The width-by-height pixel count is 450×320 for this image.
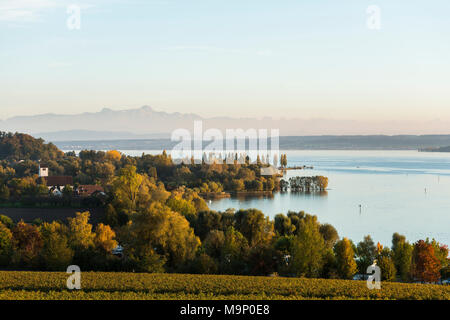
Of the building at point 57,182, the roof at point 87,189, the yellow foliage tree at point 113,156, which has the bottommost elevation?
the roof at point 87,189

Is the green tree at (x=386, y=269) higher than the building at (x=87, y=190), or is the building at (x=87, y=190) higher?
the building at (x=87, y=190)

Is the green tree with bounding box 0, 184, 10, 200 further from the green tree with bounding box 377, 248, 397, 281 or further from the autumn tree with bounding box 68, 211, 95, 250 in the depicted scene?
the green tree with bounding box 377, 248, 397, 281

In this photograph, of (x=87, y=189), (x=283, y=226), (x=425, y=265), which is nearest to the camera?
(x=425, y=265)

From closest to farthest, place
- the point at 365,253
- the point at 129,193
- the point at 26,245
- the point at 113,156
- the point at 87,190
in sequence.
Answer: the point at 365,253 < the point at 26,245 < the point at 129,193 < the point at 87,190 < the point at 113,156

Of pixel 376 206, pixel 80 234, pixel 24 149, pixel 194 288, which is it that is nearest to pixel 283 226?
pixel 80 234

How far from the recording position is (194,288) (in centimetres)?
1367

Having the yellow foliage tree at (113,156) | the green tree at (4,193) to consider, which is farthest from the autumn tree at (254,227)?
the yellow foliage tree at (113,156)

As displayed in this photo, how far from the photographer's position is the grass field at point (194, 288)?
12633 millimetres

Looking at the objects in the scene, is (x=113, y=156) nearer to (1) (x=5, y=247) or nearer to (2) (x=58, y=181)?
(2) (x=58, y=181)

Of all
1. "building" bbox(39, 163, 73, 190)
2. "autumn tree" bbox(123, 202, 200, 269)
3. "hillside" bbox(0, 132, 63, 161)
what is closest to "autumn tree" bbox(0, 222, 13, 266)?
"autumn tree" bbox(123, 202, 200, 269)

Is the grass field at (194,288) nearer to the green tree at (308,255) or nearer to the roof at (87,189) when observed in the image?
the green tree at (308,255)

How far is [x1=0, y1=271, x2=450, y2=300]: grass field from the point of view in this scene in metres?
12.6
